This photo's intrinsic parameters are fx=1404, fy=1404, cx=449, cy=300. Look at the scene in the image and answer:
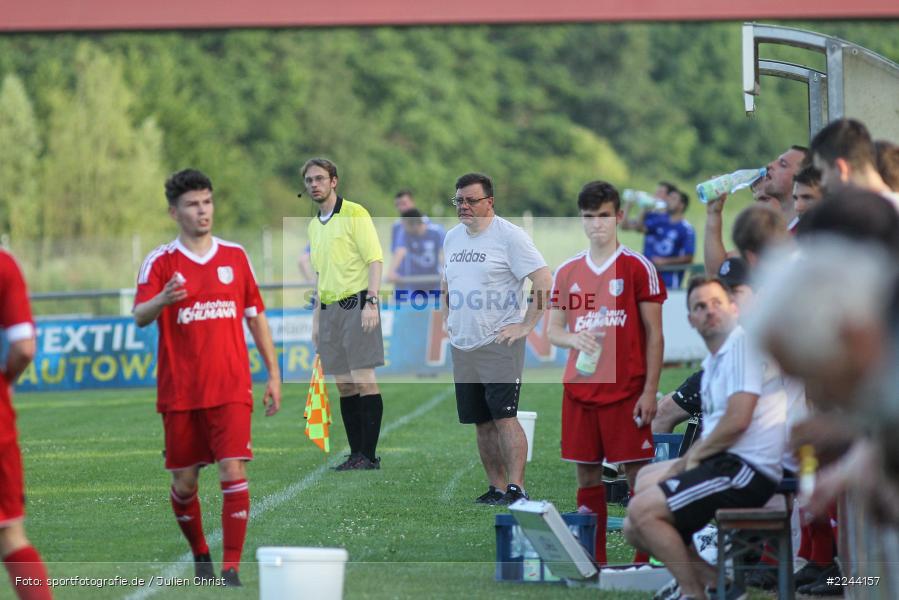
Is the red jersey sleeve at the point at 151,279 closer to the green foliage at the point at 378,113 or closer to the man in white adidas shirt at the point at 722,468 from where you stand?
→ the man in white adidas shirt at the point at 722,468

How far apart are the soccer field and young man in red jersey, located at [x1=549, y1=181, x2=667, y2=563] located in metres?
0.71

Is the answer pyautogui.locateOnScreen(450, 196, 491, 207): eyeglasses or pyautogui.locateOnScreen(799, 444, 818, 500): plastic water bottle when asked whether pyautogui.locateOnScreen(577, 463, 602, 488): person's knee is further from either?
pyautogui.locateOnScreen(799, 444, 818, 500): plastic water bottle

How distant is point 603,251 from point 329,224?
13.8 ft

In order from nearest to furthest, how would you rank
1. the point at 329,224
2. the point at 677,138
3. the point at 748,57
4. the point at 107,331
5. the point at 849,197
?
the point at 849,197 → the point at 748,57 → the point at 329,224 → the point at 107,331 → the point at 677,138

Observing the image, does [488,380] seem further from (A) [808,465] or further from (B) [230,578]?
(A) [808,465]

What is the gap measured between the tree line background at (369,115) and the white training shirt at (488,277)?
100 ft

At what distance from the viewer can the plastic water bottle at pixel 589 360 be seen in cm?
745

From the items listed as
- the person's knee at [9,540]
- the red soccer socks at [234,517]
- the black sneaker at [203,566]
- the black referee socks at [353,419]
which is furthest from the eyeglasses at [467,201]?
the person's knee at [9,540]

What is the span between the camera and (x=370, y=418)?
453 inches

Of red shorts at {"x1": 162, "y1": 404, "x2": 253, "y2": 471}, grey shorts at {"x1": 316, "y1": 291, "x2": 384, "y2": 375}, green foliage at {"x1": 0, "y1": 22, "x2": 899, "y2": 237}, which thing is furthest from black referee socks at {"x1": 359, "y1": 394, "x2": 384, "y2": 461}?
green foliage at {"x1": 0, "y1": 22, "x2": 899, "y2": 237}

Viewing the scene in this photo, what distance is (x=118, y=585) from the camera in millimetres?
7160

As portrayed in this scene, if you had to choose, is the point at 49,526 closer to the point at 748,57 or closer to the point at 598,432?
the point at 598,432

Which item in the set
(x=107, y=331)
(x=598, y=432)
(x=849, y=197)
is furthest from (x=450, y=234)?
(x=107, y=331)

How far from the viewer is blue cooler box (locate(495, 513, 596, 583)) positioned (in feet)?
23.5
